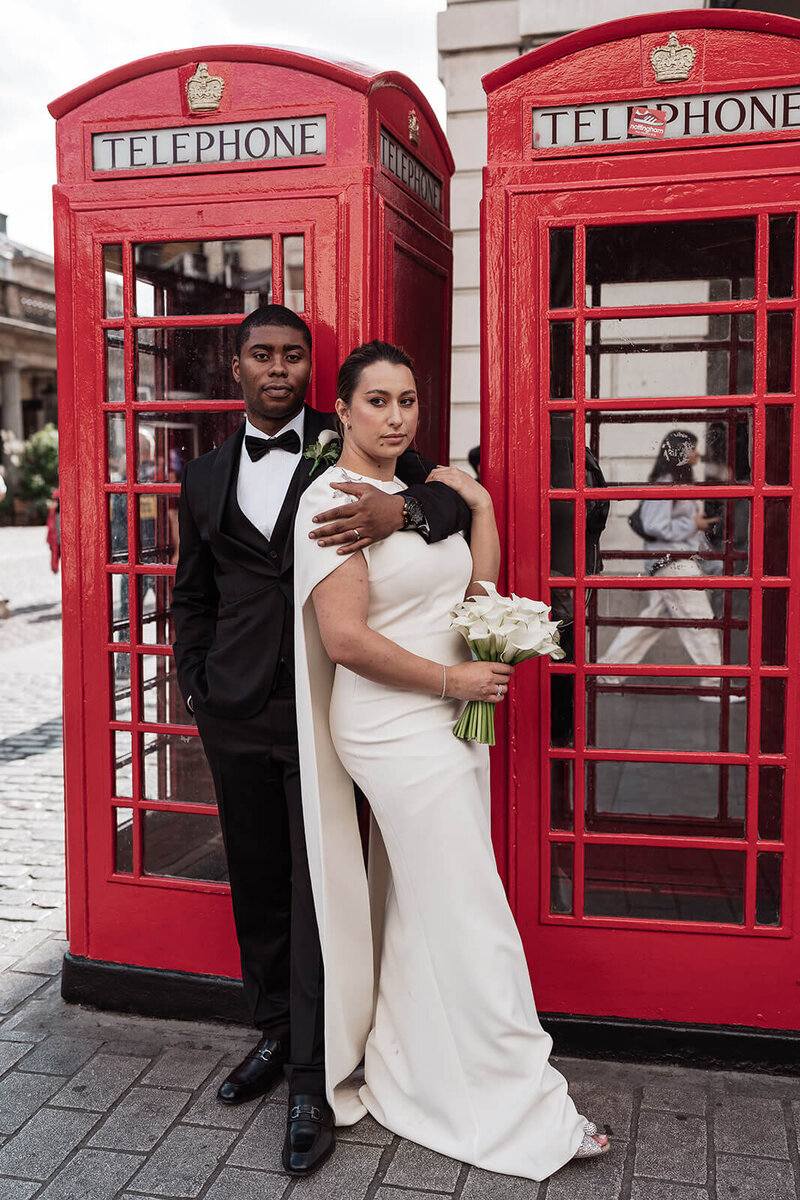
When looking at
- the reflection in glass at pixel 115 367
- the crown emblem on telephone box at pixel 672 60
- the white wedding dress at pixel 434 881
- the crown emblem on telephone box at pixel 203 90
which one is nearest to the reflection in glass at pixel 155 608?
the reflection in glass at pixel 115 367

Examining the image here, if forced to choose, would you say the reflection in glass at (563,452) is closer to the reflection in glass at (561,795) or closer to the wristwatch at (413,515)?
the wristwatch at (413,515)

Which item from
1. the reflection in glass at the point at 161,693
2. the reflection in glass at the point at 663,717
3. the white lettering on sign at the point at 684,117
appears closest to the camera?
the white lettering on sign at the point at 684,117

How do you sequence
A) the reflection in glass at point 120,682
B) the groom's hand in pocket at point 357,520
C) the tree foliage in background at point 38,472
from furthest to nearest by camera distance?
the tree foliage in background at point 38,472 < the reflection in glass at point 120,682 < the groom's hand in pocket at point 357,520

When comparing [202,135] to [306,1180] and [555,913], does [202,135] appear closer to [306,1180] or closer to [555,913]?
[555,913]

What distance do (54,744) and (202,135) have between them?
4.88 metres

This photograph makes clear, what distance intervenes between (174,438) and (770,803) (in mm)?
2234

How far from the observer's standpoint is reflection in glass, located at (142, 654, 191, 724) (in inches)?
143

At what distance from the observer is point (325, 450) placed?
2820 millimetres

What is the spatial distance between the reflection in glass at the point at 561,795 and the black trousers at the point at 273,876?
840 mm

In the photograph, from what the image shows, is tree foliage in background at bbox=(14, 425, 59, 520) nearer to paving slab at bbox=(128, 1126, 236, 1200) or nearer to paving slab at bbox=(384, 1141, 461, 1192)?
paving slab at bbox=(128, 1126, 236, 1200)

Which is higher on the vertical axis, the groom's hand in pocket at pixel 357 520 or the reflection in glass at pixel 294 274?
the reflection in glass at pixel 294 274

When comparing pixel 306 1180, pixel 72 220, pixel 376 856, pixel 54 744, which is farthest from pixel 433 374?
pixel 54 744

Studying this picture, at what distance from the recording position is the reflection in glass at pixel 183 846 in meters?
3.51

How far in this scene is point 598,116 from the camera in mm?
2973
